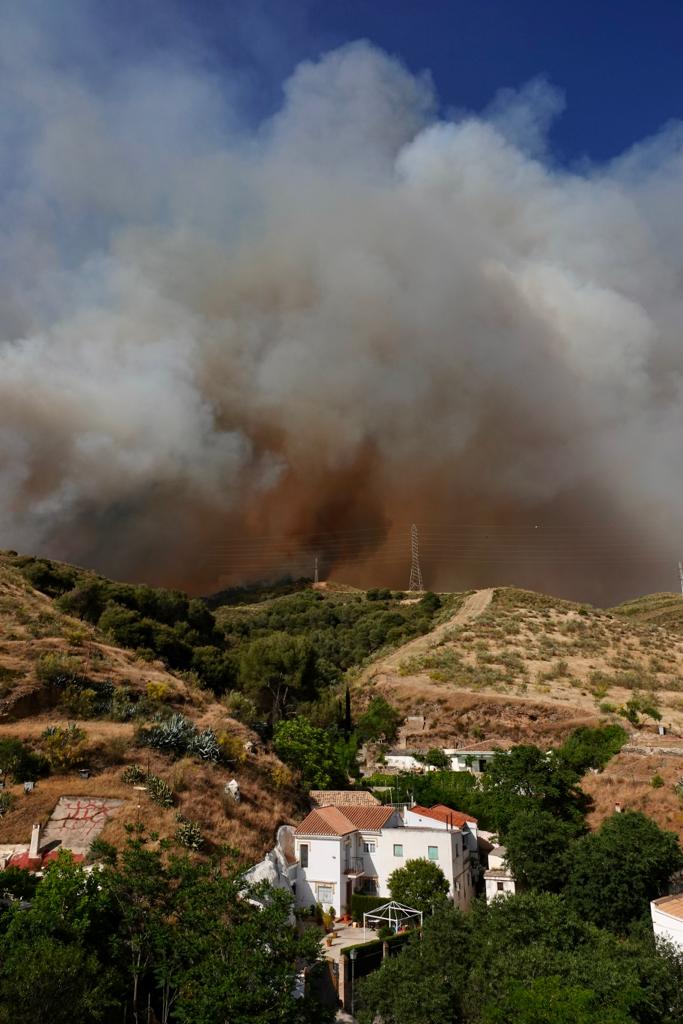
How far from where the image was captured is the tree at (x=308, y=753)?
117ft

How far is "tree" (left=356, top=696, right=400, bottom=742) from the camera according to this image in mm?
51531

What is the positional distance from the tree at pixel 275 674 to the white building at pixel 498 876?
63.5 ft

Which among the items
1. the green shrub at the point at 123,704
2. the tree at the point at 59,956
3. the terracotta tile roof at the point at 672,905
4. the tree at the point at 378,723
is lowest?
the terracotta tile roof at the point at 672,905

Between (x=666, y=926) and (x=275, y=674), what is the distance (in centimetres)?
2913

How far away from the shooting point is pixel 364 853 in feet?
89.9

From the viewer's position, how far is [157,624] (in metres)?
47.8

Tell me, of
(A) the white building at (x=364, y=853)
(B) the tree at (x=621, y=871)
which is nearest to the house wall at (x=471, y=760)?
(A) the white building at (x=364, y=853)

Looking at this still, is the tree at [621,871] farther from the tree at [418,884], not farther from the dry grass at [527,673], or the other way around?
the dry grass at [527,673]

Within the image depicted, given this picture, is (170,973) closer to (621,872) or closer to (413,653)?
(621,872)

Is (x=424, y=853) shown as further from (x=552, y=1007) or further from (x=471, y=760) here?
(x=471, y=760)

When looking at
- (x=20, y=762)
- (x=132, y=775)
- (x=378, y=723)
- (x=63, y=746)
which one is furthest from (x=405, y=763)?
(x=20, y=762)

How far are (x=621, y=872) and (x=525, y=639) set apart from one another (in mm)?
44481

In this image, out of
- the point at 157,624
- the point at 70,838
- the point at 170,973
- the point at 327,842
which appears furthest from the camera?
the point at 157,624

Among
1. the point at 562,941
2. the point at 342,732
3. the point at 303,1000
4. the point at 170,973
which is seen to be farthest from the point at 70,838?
the point at 342,732
